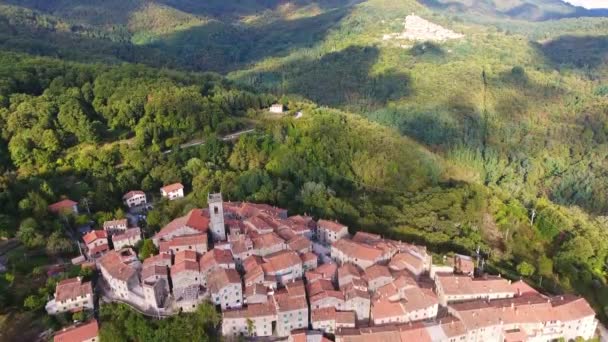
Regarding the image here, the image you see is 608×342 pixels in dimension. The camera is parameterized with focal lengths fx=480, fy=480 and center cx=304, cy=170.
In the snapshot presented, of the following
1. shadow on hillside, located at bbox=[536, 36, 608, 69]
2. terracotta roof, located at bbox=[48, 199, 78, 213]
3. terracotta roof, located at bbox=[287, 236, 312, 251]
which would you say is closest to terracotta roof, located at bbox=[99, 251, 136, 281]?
terracotta roof, located at bbox=[48, 199, 78, 213]

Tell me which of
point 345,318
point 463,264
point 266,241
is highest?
point 266,241

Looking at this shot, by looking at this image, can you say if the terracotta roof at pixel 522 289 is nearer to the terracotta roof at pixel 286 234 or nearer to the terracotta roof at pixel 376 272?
the terracotta roof at pixel 376 272

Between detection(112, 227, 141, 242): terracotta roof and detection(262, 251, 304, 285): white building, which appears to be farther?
detection(112, 227, 141, 242): terracotta roof

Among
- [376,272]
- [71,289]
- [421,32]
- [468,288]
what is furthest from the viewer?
[421,32]

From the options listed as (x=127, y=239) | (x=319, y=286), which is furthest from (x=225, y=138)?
(x=319, y=286)

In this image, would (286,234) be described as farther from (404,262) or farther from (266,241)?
(404,262)

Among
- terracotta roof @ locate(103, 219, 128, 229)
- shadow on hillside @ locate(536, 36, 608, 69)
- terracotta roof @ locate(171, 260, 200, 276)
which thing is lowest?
terracotta roof @ locate(103, 219, 128, 229)

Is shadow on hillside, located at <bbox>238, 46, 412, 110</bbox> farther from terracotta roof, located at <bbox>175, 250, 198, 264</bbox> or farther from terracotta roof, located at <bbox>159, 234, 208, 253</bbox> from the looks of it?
terracotta roof, located at <bbox>175, 250, 198, 264</bbox>
